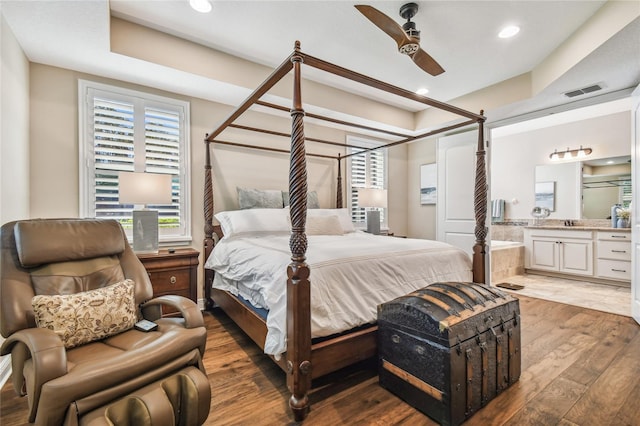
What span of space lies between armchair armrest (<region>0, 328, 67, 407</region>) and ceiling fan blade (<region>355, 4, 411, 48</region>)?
7.59ft

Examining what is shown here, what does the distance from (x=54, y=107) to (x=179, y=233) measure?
5.41ft

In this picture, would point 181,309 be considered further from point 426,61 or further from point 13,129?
point 426,61

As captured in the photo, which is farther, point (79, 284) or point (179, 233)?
point (179, 233)

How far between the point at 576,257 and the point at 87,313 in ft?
20.9

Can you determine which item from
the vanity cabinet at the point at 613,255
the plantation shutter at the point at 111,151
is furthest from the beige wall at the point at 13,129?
the vanity cabinet at the point at 613,255

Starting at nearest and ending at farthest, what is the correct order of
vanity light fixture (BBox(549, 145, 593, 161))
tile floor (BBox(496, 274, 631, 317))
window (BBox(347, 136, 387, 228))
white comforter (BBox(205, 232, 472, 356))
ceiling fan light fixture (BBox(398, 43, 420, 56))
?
white comforter (BBox(205, 232, 472, 356)), ceiling fan light fixture (BBox(398, 43, 420, 56)), tile floor (BBox(496, 274, 631, 317)), window (BBox(347, 136, 387, 228)), vanity light fixture (BBox(549, 145, 593, 161))

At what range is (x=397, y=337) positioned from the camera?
1866mm

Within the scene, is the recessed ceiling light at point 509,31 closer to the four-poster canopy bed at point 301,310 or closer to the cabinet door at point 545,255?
the four-poster canopy bed at point 301,310

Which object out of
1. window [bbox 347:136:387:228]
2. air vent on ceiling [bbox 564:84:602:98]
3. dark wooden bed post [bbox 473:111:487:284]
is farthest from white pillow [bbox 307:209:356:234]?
air vent on ceiling [bbox 564:84:602:98]

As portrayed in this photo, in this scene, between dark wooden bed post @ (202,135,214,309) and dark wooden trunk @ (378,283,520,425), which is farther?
dark wooden bed post @ (202,135,214,309)

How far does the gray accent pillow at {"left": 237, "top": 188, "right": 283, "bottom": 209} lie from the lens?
3646mm

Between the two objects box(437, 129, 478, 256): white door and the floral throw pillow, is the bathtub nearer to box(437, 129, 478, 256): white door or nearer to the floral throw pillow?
box(437, 129, 478, 256): white door

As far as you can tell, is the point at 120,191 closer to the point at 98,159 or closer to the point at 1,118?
the point at 98,159

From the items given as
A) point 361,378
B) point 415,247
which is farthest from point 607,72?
point 361,378
